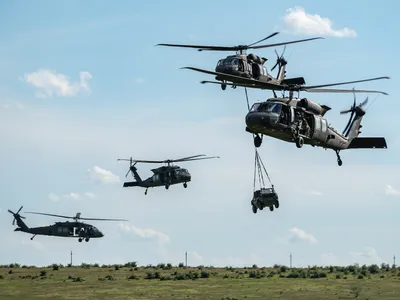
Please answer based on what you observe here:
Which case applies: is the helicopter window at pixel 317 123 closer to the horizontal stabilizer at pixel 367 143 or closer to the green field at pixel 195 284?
the horizontal stabilizer at pixel 367 143

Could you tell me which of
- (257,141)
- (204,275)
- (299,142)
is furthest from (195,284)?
(299,142)

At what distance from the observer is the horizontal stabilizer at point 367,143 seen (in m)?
50.6

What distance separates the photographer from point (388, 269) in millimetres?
97125

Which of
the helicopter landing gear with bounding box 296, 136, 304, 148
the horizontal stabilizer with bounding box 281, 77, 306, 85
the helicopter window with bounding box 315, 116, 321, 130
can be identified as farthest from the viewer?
the horizontal stabilizer with bounding box 281, 77, 306, 85

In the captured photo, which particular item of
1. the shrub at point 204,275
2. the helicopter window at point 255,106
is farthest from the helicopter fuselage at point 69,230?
the helicopter window at point 255,106

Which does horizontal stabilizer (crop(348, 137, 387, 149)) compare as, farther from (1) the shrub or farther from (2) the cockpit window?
(1) the shrub

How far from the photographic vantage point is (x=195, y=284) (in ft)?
254

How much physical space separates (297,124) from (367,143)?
907 cm

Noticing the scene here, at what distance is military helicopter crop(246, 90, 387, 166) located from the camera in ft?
142

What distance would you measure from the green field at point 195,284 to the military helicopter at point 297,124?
21.5 meters

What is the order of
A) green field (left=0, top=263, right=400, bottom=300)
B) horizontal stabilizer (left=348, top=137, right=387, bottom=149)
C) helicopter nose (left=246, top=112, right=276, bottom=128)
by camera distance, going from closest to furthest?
helicopter nose (left=246, top=112, right=276, bottom=128) < horizontal stabilizer (left=348, top=137, right=387, bottom=149) < green field (left=0, top=263, right=400, bottom=300)

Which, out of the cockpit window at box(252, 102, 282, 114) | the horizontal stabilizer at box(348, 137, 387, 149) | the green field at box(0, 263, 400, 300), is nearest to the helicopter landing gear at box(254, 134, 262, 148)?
the cockpit window at box(252, 102, 282, 114)

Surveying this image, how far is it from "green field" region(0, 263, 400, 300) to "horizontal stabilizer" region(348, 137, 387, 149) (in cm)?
1951

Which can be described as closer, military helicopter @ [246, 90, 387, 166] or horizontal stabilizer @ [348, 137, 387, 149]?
military helicopter @ [246, 90, 387, 166]
